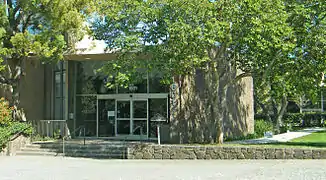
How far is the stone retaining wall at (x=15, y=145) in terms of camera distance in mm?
18609

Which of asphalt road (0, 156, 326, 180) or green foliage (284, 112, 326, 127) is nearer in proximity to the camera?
asphalt road (0, 156, 326, 180)

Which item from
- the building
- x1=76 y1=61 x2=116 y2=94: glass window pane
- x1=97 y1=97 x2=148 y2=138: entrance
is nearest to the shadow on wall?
the building

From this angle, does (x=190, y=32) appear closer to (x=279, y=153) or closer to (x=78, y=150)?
(x=279, y=153)

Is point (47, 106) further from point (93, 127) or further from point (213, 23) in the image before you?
point (213, 23)

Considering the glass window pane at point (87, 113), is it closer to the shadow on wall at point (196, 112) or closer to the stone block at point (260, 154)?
the shadow on wall at point (196, 112)

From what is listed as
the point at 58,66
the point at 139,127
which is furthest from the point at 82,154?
the point at 58,66

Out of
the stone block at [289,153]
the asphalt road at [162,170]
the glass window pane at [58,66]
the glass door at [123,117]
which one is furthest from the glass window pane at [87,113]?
the stone block at [289,153]

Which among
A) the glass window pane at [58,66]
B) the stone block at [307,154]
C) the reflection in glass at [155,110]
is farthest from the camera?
the glass window pane at [58,66]

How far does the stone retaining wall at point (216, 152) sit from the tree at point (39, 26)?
5649 millimetres

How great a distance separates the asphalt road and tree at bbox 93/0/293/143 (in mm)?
3091

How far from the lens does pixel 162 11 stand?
14.9 meters

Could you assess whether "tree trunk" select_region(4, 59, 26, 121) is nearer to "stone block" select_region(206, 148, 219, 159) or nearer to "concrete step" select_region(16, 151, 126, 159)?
"concrete step" select_region(16, 151, 126, 159)

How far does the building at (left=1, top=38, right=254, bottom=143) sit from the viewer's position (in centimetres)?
2061

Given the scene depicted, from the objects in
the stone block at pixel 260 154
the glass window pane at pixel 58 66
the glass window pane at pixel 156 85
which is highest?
the glass window pane at pixel 58 66
